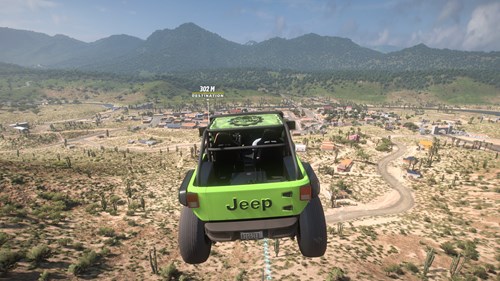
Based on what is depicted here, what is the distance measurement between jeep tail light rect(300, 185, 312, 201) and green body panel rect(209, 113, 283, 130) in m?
1.99

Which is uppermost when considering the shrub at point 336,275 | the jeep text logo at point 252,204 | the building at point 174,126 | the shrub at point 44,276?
the jeep text logo at point 252,204

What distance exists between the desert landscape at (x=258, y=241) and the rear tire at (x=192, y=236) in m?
9.81

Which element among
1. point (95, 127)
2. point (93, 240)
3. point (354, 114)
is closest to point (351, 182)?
point (93, 240)

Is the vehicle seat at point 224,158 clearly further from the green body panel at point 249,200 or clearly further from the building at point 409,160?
the building at point 409,160

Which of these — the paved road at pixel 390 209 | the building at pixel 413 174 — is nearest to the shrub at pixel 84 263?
the paved road at pixel 390 209

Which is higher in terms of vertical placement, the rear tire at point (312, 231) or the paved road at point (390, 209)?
the rear tire at point (312, 231)

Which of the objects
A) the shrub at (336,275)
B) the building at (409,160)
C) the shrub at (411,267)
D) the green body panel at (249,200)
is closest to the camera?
the green body panel at (249,200)

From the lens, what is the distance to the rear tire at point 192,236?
19.6 feet

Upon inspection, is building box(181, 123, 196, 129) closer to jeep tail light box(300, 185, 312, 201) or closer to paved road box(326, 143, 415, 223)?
paved road box(326, 143, 415, 223)

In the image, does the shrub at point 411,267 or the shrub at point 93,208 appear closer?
the shrub at point 411,267

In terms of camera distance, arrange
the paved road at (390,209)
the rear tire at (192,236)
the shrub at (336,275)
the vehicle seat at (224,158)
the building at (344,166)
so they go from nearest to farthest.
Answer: the rear tire at (192,236) < the vehicle seat at (224,158) < the shrub at (336,275) < the paved road at (390,209) < the building at (344,166)

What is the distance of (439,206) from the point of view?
35844 mm

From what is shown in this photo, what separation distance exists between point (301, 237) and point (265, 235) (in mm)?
1000

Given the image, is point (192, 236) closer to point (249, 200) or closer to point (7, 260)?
point (249, 200)
